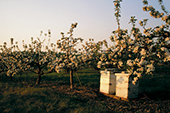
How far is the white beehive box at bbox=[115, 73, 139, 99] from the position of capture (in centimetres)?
960

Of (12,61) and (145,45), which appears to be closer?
(145,45)

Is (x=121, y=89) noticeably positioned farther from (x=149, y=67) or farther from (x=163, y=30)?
(x=163, y=30)

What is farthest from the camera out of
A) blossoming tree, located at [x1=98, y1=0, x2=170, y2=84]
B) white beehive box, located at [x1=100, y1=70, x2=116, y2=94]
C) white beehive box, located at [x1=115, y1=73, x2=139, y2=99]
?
white beehive box, located at [x1=100, y1=70, x2=116, y2=94]

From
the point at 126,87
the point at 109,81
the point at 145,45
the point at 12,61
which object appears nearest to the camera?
the point at 145,45

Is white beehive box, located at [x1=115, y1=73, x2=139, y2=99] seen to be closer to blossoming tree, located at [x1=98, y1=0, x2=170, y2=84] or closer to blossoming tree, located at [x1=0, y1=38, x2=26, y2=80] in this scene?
blossoming tree, located at [x1=98, y1=0, x2=170, y2=84]

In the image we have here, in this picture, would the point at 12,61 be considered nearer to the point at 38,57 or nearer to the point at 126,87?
the point at 38,57

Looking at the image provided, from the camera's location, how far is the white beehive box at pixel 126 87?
31.5 ft

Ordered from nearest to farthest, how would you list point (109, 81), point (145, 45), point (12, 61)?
point (145, 45) → point (109, 81) → point (12, 61)

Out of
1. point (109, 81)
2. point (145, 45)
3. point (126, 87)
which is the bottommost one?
point (126, 87)

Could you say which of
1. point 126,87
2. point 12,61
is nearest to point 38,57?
point 12,61

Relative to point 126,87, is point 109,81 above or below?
above

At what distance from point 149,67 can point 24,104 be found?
7233mm

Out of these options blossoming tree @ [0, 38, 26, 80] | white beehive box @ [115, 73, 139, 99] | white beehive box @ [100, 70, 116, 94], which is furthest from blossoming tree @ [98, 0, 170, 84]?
blossoming tree @ [0, 38, 26, 80]

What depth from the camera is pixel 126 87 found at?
31.8 feet
